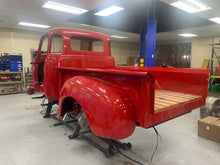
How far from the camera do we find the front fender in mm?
1328

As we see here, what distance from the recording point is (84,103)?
5.27 feet

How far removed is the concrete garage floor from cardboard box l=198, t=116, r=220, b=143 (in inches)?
4.0

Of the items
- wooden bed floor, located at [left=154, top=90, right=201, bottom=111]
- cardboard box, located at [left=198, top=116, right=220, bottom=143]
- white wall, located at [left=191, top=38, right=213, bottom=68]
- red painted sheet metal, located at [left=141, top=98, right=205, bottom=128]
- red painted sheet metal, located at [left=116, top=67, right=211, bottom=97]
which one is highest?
white wall, located at [left=191, top=38, right=213, bottom=68]

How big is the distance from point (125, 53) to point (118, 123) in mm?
12494

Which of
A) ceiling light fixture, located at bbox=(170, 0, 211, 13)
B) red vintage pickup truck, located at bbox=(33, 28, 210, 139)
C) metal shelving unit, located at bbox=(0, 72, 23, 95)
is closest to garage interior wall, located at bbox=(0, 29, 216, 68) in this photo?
metal shelving unit, located at bbox=(0, 72, 23, 95)

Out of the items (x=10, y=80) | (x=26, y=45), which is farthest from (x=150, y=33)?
(x=26, y=45)

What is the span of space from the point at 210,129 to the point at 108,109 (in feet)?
7.69

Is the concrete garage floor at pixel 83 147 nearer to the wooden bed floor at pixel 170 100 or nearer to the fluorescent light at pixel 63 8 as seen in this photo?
the wooden bed floor at pixel 170 100

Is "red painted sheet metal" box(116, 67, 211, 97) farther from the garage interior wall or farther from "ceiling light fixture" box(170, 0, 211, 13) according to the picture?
the garage interior wall

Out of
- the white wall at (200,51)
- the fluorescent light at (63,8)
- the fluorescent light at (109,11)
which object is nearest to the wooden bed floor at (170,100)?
the fluorescent light at (109,11)

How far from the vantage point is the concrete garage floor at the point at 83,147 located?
6.92 feet

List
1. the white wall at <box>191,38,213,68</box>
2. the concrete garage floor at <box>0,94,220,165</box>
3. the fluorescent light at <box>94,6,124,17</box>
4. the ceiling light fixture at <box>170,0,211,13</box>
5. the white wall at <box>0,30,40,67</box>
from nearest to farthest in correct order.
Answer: the concrete garage floor at <box>0,94,220,165</box>, the ceiling light fixture at <box>170,0,211,13</box>, the fluorescent light at <box>94,6,124,17</box>, the white wall at <box>0,30,40,67</box>, the white wall at <box>191,38,213,68</box>

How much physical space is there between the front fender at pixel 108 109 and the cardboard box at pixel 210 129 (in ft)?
6.89

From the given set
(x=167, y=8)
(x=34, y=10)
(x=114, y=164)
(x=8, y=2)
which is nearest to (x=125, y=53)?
(x=167, y=8)
